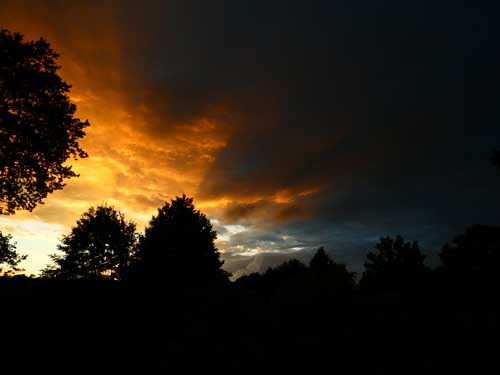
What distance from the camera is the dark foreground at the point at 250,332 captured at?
530 cm

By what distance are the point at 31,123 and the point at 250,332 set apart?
16.1 metres

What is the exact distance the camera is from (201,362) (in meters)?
6.04

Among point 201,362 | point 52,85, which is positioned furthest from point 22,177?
point 201,362

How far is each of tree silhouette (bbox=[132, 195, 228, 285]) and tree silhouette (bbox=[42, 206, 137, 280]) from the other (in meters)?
11.1

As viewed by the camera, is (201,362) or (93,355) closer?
(201,362)

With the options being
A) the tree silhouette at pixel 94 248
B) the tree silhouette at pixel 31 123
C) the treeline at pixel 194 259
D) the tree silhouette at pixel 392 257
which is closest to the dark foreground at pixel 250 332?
the treeline at pixel 194 259

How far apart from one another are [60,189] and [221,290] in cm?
1358

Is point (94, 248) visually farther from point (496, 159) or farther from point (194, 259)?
point (496, 159)

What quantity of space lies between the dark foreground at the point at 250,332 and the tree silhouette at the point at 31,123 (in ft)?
29.3

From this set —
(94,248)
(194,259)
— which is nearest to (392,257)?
(194,259)

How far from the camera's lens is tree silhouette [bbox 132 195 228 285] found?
25.2m

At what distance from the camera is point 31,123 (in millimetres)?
15023

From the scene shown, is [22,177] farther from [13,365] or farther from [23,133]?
[13,365]

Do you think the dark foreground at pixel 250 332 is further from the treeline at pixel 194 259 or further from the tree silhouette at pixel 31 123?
the tree silhouette at pixel 31 123
